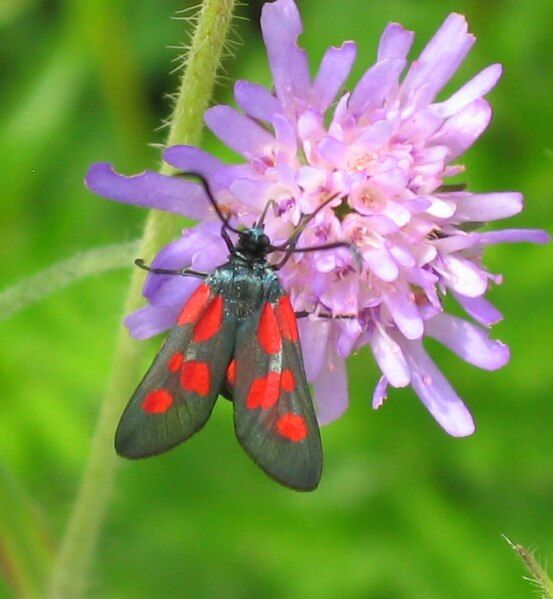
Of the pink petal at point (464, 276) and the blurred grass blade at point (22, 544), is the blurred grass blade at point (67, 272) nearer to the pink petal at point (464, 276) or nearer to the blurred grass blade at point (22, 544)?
the blurred grass blade at point (22, 544)

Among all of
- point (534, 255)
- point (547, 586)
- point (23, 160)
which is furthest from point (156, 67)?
point (547, 586)

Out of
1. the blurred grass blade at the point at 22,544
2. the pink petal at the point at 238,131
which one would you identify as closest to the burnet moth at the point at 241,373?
the pink petal at the point at 238,131

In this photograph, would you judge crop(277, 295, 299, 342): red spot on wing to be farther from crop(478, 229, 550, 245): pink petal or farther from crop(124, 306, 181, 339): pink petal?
crop(478, 229, 550, 245): pink petal

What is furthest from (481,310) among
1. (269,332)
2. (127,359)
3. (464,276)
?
(127,359)

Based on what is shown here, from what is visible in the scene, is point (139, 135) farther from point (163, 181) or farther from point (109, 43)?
point (163, 181)

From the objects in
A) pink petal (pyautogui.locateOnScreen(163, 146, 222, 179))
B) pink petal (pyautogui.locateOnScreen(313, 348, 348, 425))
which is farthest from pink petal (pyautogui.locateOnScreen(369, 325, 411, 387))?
pink petal (pyautogui.locateOnScreen(163, 146, 222, 179))
